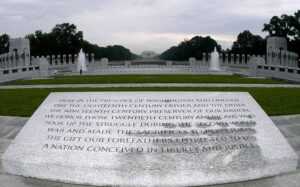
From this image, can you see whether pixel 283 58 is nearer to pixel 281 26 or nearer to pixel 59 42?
pixel 281 26

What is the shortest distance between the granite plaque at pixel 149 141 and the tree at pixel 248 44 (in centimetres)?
6485

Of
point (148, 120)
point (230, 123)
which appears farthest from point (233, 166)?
point (148, 120)

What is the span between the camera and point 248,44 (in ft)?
256

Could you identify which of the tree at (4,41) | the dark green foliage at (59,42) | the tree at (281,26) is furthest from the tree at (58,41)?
the tree at (281,26)

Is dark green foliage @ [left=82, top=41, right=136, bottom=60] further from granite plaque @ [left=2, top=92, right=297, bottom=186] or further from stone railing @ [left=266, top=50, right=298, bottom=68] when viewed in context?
granite plaque @ [left=2, top=92, right=297, bottom=186]

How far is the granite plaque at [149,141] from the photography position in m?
6.29

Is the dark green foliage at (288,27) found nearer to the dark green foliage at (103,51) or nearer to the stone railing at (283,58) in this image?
the stone railing at (283,58)

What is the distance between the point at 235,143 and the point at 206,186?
87cm

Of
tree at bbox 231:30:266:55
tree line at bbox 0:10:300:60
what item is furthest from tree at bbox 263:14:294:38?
tree at bbox 231:30:266:55

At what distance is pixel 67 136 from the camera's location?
694 centimetres

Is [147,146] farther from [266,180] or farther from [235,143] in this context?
[266,180]

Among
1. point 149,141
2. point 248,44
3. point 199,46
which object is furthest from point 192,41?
point 149,141

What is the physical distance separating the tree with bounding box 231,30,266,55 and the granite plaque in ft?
213

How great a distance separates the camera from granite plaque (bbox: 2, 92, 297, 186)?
629 centimetres
